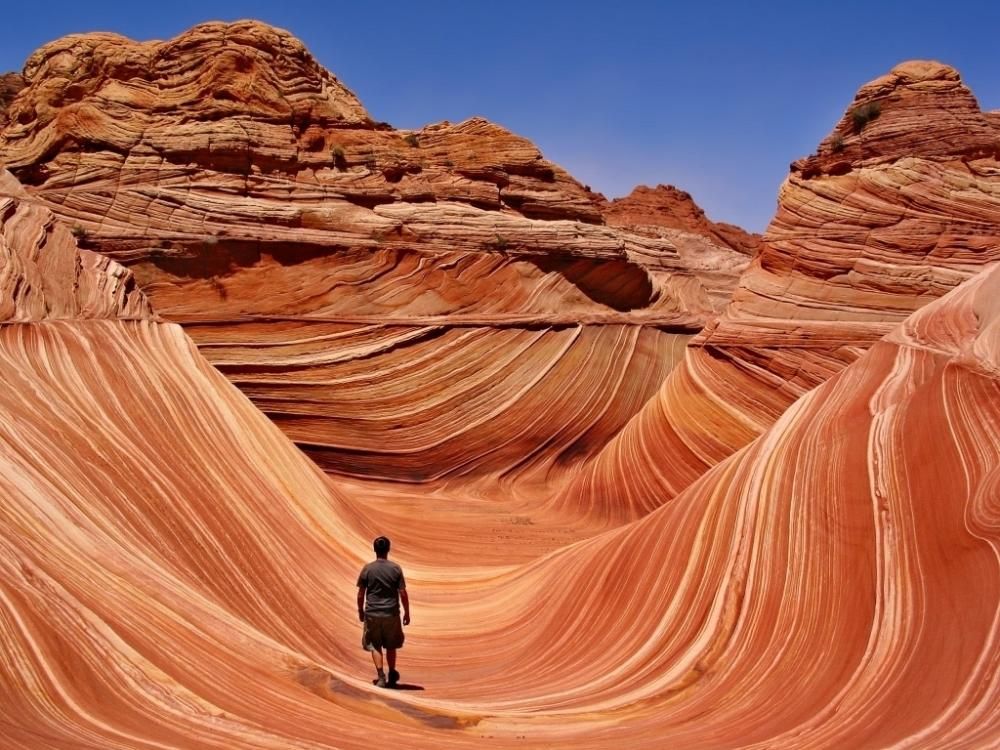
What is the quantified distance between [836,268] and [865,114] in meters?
2.76

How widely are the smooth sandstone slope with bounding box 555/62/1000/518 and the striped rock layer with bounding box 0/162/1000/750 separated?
4189mm

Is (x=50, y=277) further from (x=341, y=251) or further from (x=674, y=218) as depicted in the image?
(x=674, y=218)

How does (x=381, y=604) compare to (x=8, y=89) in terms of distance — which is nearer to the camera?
(x=381, y=604)

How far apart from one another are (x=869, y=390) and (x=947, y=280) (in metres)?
6.06

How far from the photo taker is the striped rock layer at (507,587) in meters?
4.39

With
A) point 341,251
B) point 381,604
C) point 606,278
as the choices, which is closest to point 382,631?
point 381,604

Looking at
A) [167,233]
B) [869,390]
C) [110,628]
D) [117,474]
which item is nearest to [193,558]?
[117,474]

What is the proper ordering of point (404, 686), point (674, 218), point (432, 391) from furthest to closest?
point (674, 218)
point (432, 391)
point (404, 686)

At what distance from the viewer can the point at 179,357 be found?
1022 cm

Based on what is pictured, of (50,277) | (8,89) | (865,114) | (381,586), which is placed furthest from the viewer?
(8,89)

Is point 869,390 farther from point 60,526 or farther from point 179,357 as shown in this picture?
point 179,357

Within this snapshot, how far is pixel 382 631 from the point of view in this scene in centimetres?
605

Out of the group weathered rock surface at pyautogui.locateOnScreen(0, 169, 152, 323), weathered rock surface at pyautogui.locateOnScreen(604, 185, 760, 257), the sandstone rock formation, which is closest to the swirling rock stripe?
weathered rock surface at pyautogui.locateOnScreen(0, 169, 152, 323)

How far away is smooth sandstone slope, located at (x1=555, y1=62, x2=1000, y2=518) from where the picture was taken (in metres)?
12.8
